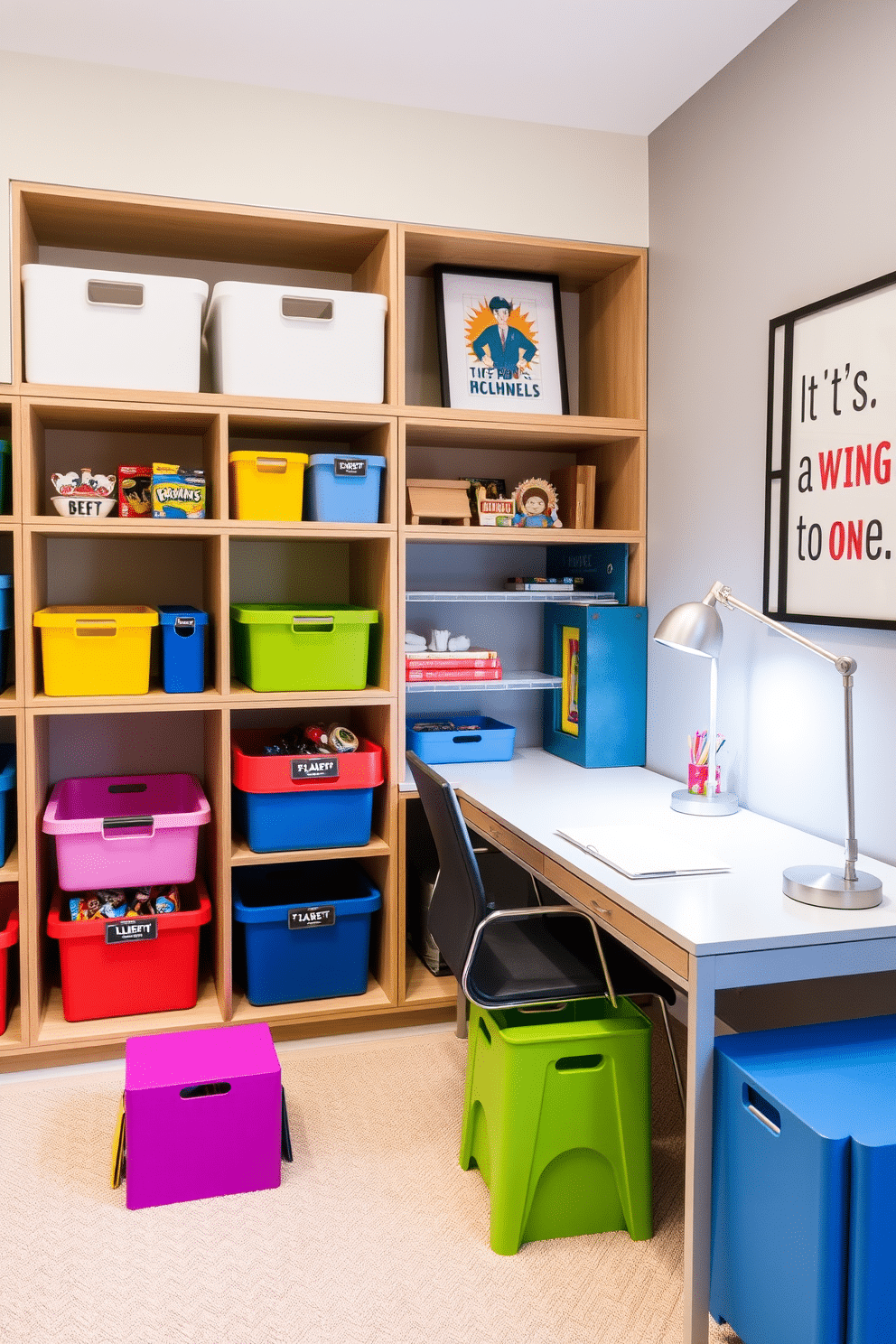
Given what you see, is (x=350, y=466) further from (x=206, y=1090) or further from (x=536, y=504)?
(x=206, y=1090)

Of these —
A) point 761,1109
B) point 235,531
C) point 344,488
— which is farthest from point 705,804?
point 235,531

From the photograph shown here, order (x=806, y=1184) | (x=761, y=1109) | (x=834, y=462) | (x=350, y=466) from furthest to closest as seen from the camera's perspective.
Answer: (x=350, y=466) → (x=834, y=462) → (x=761, y=1109) → (x=806, y=1184)

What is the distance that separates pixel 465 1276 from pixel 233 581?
1.95m

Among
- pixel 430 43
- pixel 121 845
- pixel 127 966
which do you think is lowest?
pixel 127 966

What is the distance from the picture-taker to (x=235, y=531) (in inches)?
108

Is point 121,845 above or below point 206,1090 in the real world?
above

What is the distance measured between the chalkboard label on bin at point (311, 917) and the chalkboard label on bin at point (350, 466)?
3.83 ft

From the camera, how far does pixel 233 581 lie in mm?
3160

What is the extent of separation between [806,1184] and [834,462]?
1.45m

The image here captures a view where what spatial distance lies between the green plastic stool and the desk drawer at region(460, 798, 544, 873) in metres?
0.35

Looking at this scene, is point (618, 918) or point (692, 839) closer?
point (618, 918)

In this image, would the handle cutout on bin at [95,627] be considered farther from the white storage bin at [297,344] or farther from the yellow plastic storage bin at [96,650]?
the white storage bin at [297,344]

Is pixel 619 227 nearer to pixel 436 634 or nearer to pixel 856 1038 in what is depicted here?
pixel 436 634

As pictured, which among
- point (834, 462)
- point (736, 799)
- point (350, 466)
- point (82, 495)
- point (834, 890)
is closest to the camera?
point (834, 890)
